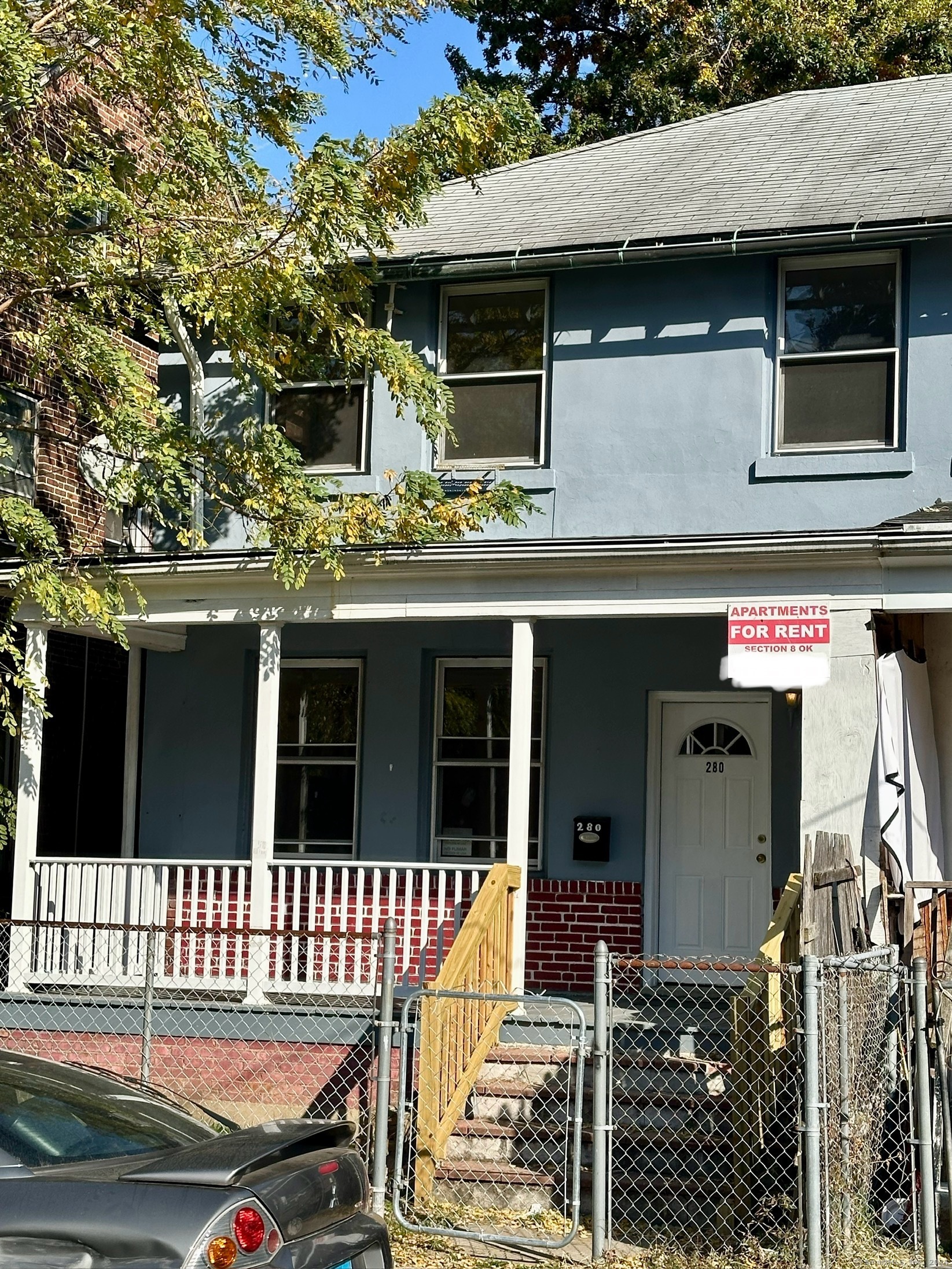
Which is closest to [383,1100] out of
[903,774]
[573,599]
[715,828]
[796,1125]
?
[796,1125]

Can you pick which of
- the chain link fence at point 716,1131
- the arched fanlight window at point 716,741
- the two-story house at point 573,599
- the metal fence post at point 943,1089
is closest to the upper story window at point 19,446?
the two-story house at point 573,599

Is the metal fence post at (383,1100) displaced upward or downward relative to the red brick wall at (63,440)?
downward

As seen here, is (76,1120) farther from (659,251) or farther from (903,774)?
(659,251)

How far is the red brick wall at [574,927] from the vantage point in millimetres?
12047

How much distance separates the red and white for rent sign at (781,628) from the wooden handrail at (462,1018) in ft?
7.35

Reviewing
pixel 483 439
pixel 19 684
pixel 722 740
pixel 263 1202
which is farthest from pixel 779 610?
pixel 263 1202

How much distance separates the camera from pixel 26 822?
1102cm

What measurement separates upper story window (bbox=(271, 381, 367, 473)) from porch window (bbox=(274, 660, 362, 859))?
1.86 meters

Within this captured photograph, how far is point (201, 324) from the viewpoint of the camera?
12406mm

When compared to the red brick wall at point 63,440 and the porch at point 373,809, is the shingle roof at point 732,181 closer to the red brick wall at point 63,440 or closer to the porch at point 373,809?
the porch at point 373,809

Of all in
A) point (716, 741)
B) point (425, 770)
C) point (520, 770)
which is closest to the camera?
point (520, 770)

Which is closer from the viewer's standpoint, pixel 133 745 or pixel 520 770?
pixel 520 770

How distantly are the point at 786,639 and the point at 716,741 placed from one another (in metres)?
2.70

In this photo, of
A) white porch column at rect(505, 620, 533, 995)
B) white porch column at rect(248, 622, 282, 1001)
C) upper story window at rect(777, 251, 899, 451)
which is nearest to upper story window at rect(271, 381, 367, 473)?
white porch column at rect(248, 622, 282, 1001)
